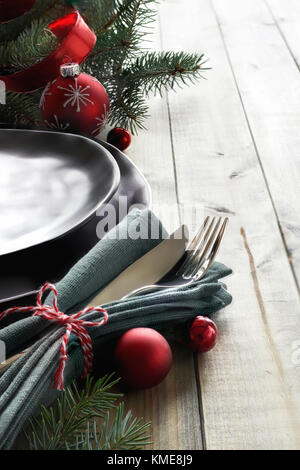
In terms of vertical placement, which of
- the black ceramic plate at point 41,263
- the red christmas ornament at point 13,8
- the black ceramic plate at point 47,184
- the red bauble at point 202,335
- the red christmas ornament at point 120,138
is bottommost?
the red bauble at point 202,335

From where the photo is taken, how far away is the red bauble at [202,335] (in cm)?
52

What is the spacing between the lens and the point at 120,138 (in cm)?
89

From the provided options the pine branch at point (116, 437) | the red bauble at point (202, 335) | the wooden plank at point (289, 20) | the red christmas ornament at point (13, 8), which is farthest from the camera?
the wooden plank at point (289, 20)

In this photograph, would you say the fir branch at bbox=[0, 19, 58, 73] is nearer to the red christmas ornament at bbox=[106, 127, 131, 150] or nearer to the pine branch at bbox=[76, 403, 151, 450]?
the red christmas ornament at bbox=[106, 127, 131, 150]

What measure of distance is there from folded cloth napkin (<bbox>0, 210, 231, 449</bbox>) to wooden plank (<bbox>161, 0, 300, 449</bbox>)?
5 centimetres

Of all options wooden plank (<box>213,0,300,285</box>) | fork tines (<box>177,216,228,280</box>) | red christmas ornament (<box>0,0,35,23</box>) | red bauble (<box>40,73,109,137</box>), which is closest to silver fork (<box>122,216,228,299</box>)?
fork tines (<box>177,216,228,280</box>)

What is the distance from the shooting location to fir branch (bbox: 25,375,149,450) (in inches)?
16.4

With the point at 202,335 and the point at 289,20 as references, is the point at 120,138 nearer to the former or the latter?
the point at 202,335

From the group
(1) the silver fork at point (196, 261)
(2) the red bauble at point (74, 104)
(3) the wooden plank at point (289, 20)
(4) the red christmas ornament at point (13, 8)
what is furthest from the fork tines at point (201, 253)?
(3) the wooden plank at point (289, 20)

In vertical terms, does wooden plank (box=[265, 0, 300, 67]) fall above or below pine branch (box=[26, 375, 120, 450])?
above

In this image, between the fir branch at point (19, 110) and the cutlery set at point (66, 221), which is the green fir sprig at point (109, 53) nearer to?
the fir branch at point (19, 110)

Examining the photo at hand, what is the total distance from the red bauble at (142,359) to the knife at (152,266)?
6cm

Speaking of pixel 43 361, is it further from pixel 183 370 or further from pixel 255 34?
pixel 255 34
